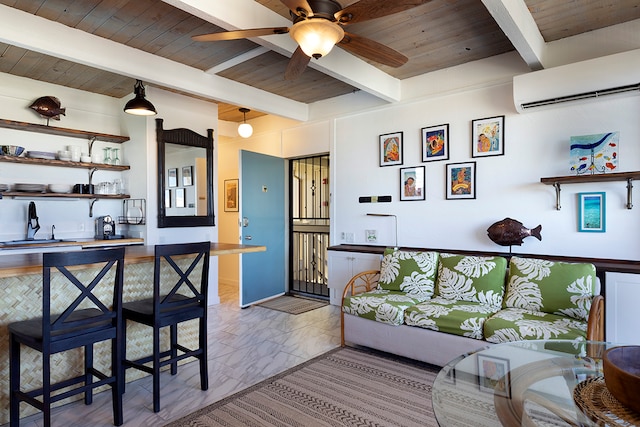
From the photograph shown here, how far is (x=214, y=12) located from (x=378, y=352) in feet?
9.77

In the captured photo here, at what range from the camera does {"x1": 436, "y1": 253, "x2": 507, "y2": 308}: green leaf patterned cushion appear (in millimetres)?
3164

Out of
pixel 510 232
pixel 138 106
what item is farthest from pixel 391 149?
pixel 138 106

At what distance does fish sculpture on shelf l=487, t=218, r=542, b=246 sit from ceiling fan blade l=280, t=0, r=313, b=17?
8.59 feet

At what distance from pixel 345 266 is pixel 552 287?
2.29 metres

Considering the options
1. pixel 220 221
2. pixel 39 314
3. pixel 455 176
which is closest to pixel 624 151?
pixel 455 176

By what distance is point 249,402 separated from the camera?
2.51 metres

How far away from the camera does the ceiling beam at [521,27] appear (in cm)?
244

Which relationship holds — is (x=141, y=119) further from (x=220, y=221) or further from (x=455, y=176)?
(x=455, y=176)

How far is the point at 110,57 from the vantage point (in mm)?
3205

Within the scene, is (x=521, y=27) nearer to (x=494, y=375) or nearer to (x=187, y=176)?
(x=494, y=375)

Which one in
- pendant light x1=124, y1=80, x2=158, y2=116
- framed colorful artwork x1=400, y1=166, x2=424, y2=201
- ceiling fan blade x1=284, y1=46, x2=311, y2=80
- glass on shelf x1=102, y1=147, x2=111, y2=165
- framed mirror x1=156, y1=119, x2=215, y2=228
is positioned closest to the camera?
ceiling fan blade x1=284, y1=46, x2=311, y2=80

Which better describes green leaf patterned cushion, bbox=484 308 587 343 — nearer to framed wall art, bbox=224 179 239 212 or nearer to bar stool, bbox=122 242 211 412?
bar stool, bbox=122 242 211 412

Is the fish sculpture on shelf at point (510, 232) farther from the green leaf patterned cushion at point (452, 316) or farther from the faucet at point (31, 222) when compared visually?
the faucet at point (31, 222)

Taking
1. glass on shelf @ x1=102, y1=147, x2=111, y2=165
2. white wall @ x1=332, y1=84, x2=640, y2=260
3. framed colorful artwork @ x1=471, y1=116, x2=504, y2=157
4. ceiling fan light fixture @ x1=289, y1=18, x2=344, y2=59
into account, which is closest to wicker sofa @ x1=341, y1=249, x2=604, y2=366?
white wall @ x1=332, y1=84, x2=640, y2=260
